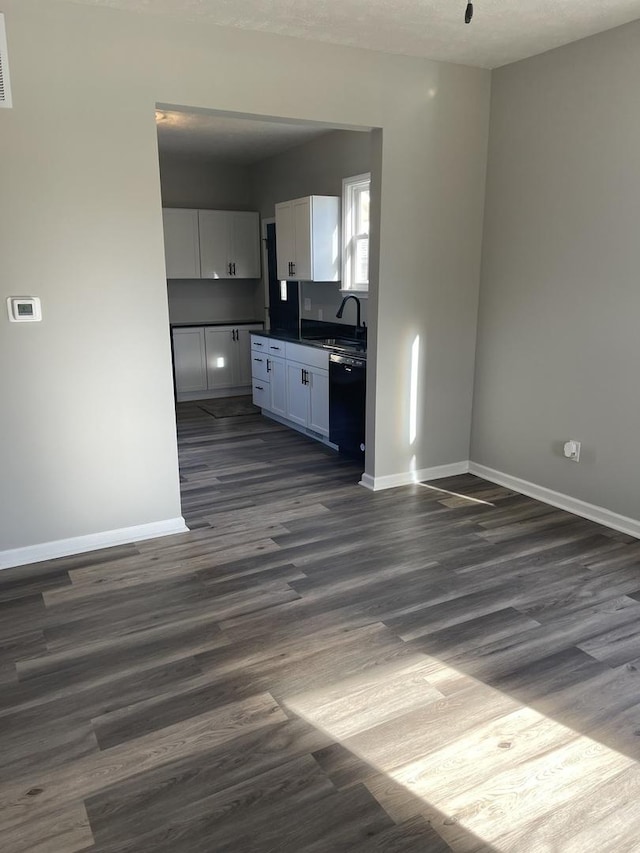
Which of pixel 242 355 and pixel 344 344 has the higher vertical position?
pixel 344 344

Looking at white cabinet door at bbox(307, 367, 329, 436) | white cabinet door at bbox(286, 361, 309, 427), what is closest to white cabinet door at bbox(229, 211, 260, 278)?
white cabinet door at bbox(286, 361, 309, 427)

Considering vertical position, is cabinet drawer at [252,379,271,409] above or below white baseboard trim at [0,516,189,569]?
above

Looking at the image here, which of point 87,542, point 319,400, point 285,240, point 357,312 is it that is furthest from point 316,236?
point 87,542

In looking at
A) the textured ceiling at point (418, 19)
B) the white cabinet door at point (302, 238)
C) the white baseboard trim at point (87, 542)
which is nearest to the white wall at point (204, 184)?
the white cabinet door at point (302, 238)

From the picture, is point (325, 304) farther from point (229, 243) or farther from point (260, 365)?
point (229, 243)

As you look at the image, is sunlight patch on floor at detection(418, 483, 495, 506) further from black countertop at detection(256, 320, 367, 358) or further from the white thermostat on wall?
the white thermostat on wall

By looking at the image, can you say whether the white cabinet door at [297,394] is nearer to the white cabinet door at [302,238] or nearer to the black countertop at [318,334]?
the black countertop at [318,334]

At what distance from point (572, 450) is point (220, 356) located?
4646 millimetres

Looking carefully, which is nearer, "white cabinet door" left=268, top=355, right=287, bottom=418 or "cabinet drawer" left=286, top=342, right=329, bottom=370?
"cabinet drawer" left=286, top=342, right=329, bottom=370

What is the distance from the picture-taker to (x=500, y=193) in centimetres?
423

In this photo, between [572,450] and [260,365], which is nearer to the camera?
[572,450]

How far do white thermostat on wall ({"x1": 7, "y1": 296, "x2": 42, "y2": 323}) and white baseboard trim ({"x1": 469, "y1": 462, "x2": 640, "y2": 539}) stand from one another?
3.11m

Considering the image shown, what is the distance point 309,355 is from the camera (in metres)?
5.45

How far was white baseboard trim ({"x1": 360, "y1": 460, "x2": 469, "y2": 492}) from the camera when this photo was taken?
445 cm
